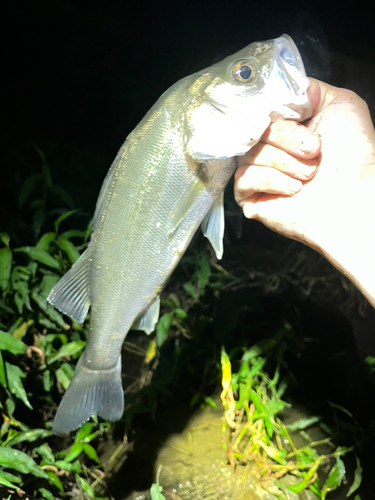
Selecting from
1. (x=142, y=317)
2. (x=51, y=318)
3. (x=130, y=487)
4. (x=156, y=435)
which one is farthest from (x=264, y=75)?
(x=130, y=487)

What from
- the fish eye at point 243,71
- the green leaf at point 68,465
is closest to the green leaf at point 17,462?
the green leaf at point 68,465

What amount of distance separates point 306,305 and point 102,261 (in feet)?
6.19

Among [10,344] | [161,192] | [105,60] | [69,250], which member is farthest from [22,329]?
[105,60]

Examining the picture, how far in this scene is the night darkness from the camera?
256 cm

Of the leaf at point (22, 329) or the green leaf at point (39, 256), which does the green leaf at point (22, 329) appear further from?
the green leaf at point (39, 256)

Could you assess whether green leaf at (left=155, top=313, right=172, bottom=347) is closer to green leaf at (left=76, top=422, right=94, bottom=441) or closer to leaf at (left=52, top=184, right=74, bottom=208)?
green leaf at (left=76, top=422, right=94, bottom=441)

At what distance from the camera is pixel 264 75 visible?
50.4 inches

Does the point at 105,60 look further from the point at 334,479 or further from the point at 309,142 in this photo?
the point at 334,479

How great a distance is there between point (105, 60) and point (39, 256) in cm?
213

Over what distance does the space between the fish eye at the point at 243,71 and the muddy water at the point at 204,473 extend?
2095 millimetres

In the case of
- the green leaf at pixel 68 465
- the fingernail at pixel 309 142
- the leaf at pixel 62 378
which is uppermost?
the fingernail at pixel 309 142

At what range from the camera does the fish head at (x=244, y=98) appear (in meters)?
1.26

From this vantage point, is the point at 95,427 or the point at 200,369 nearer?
Answer: the point at 95,427

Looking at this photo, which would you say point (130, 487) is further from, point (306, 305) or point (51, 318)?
point (306, 305)
